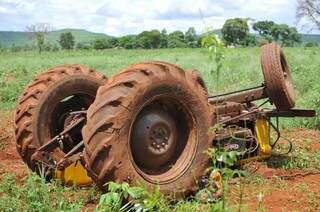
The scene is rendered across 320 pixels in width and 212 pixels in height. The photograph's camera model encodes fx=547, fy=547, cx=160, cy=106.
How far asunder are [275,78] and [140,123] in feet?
8.30

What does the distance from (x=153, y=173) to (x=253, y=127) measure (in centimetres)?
233

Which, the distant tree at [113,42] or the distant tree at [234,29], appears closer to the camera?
the distant tree at [234,29]

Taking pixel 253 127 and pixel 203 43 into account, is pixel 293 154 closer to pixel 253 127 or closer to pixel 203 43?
pixel 253 127

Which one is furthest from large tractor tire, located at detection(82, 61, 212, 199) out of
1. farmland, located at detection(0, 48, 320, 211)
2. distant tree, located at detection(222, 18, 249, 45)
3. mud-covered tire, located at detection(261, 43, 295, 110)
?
mud-covered tire, located at detection(261, 43, 295, 110)

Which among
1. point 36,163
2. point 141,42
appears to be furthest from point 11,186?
point 141,42

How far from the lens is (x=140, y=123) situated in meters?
5.06

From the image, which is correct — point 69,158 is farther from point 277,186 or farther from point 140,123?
point 277,186

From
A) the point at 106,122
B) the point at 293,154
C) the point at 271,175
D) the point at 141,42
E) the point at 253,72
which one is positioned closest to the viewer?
the point at 106,122

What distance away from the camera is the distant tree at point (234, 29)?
3.65 metres

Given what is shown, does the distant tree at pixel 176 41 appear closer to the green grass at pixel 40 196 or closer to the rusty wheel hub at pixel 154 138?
the green grass at pixel 40 196

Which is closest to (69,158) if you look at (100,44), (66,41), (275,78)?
(275,78)

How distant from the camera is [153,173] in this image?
521 cm

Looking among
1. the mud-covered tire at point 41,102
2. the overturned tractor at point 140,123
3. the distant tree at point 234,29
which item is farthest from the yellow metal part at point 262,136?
the mud-covered tire at point 41,102

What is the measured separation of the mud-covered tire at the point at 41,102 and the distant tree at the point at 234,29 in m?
2.16
